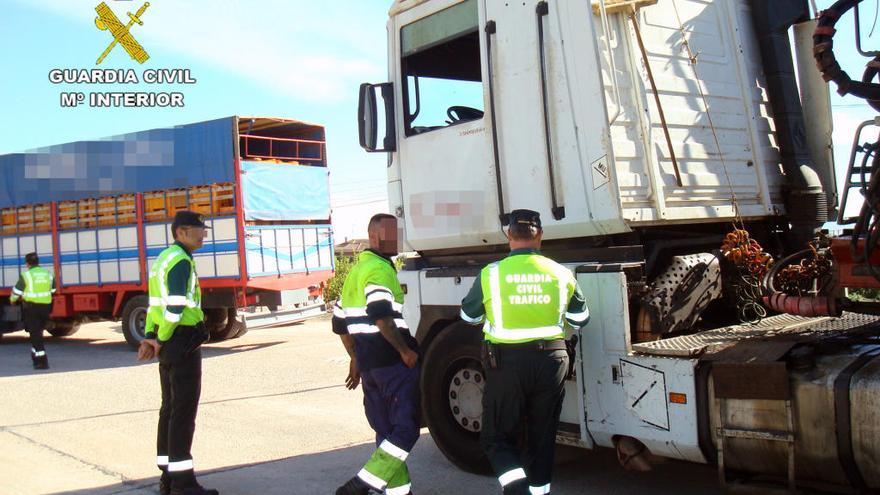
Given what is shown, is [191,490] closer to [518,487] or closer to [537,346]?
[518,487]

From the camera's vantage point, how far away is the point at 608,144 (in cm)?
434

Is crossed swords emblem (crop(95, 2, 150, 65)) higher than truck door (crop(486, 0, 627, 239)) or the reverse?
higher

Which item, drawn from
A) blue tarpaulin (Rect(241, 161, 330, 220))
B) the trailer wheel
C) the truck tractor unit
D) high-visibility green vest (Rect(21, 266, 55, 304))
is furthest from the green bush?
the truck tractor unit

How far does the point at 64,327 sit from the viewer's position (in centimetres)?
1580

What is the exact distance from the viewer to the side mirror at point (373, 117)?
5.52 meters

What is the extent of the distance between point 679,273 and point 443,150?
1794 millimetres

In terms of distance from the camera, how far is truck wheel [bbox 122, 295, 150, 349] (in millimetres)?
13289

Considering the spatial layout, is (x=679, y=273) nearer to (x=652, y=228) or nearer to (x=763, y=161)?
(x=652, y=228)

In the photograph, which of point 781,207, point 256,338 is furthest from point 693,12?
point 256,338

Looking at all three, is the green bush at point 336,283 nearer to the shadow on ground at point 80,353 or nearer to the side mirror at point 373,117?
the shadow on ground at point 80,353

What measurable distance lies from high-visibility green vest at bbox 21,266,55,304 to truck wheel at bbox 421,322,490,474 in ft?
28.2

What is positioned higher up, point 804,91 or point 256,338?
point 804,91

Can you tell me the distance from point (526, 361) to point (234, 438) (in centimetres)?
376

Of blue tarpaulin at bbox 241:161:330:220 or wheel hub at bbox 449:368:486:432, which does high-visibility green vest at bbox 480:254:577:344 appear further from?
blue tarpaulin at bbox 241:161:330:220
